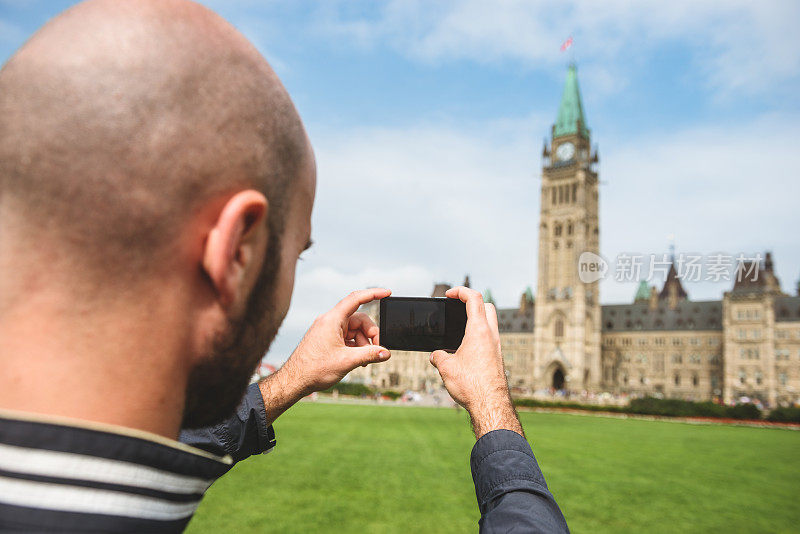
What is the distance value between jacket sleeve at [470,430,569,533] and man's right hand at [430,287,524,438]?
0.07 meters

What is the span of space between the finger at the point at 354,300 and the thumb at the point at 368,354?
14 centimetres

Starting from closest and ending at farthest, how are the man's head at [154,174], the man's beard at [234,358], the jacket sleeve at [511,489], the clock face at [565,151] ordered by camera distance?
1. the man's head at [154,174]
2. the man's beard at [234,358]
3. the jacket sleeve at [511,489]
4. the clock face at [565,151]

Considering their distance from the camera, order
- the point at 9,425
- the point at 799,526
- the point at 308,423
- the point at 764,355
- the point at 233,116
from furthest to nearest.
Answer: the point at 764,355 < the point at 308,423 < the point at 799,526 < the point at 233,116 < the point at 9,425

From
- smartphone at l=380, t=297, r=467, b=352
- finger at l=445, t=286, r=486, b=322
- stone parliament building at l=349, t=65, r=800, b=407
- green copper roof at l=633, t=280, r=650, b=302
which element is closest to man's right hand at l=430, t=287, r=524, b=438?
finger at l=445, t=286, r=486, b=322

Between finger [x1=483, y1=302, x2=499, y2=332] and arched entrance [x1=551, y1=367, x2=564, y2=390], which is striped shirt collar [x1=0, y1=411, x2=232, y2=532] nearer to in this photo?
finger [x1=483, y1=302, x2=499, y2=332]

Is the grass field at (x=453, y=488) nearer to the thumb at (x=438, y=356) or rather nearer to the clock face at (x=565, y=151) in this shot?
the thumb at (x=438, y=356)

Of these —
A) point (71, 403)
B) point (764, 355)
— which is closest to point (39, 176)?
point (71, 403)

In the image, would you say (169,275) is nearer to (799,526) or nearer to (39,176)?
(39,176)

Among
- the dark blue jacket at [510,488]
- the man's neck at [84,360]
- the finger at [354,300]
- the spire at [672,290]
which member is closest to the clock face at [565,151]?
the spire at [672,290]

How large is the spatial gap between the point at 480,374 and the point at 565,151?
87.7m

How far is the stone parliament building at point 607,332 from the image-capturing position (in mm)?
68375

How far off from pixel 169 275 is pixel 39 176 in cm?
23

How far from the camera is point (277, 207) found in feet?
3.11

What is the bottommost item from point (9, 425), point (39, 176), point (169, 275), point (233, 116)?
point (9, 425)
